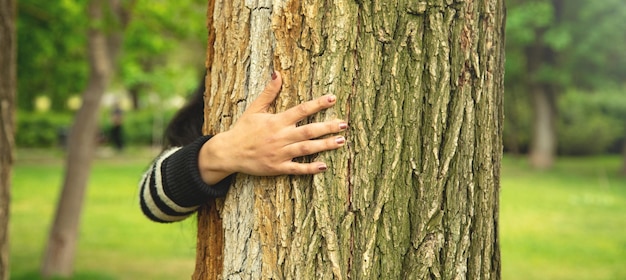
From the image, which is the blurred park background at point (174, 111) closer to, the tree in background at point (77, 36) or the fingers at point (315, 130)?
the tree in background at point (77, 36)

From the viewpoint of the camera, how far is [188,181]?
236 cm

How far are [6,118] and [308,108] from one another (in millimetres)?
2926

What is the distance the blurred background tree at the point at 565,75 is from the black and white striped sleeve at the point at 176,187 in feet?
55.8

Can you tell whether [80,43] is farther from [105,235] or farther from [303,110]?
[303,110]

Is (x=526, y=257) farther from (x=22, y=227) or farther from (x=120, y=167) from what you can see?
(x=120, y=167)

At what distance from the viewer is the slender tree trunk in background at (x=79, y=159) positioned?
8.73m

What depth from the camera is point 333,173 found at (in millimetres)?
2059

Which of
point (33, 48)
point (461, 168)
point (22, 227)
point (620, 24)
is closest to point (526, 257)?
point (33, 48)

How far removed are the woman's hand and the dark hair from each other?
68 cm

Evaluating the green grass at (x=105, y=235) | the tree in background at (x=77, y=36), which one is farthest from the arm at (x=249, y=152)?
the tree in background at (x=77, y=36)

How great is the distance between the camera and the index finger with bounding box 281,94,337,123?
2.04 m

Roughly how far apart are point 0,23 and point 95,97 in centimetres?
443

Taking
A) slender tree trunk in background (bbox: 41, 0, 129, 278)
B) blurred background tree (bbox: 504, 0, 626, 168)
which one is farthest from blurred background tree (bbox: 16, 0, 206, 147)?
blurred background tree (bbox: 504, 0, 626, 168)

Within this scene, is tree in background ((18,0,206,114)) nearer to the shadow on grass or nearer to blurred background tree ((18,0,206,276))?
blurred background tree ((18,0,206,276))
